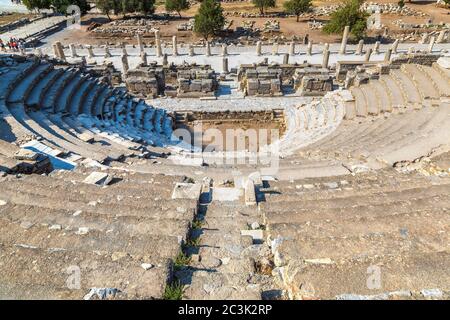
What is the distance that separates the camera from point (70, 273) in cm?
369

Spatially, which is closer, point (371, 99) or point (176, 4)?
point (371, 99)

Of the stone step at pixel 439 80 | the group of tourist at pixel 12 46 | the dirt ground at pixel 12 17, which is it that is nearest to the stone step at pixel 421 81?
the stone step at pixel 439 80

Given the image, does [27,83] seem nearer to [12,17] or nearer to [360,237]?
[360,237]

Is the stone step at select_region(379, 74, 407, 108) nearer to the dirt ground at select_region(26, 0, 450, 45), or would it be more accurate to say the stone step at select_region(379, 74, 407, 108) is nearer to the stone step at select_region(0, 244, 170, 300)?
the stone step at select_region(0, 244, 170, 300)

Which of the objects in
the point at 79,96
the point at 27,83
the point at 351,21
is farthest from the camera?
the point at 351,21

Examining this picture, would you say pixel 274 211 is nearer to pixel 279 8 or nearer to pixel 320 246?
pixel 320 246

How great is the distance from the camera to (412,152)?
31.1 feet

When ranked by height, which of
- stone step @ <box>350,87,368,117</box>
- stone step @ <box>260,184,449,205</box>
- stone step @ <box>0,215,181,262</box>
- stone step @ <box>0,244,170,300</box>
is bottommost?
stone step @ <box>350,87,368,117</box>

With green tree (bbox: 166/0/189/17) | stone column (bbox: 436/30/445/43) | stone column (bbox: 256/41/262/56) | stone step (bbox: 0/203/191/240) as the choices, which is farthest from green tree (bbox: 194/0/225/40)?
stone step (bbox: 0/203/191/240)

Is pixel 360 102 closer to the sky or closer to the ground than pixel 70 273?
closer to the ground

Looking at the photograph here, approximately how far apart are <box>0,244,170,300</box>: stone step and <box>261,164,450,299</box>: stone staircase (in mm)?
1728

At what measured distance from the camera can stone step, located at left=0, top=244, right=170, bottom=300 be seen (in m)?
3.41

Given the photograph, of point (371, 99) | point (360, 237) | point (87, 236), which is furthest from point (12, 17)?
point (360, 237)

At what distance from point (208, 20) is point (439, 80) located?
24.6 m
